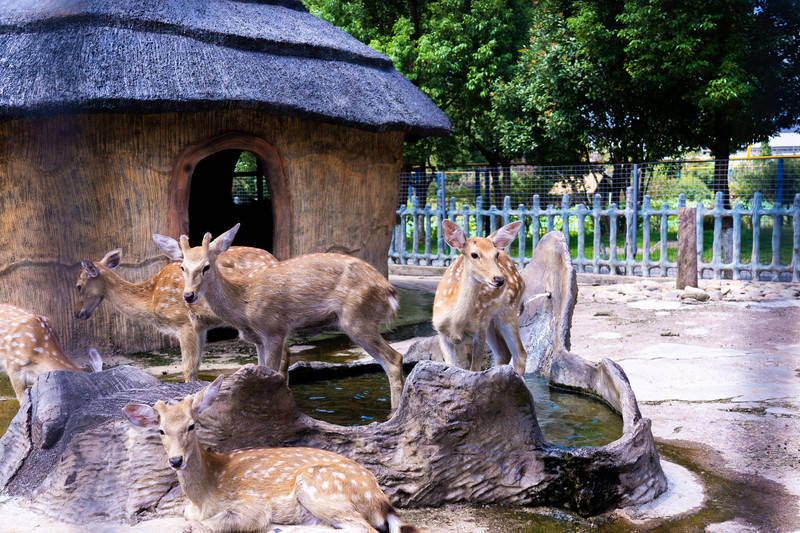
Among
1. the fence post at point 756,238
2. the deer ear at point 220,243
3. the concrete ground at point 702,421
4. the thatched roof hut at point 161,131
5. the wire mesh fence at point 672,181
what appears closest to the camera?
the concrete ground at point 702,421

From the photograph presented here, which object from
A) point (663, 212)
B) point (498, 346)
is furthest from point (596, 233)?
point (498, 346)

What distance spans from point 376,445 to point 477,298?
1.72 m

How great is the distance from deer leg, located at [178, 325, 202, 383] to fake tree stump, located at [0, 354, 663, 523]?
1.89 meters

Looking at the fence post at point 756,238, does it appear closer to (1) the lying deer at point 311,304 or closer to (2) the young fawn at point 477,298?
(2) the young fawn at point 477,298

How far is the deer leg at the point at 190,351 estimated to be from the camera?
585 cm

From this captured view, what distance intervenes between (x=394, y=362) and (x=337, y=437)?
148 centimetres

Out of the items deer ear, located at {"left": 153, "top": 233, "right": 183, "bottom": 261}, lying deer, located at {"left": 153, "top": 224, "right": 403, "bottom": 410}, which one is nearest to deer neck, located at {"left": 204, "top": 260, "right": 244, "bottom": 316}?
lying deer, located at {"left": 153, "top": 224, "right": 403, "bottom": 410}

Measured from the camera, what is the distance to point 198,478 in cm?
334

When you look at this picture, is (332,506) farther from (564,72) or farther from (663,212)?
(564,72)

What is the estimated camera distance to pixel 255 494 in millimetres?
3371

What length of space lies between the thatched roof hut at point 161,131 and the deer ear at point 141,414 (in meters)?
3.69

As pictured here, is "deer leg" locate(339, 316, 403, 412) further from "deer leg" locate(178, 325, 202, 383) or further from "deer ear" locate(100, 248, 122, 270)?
"deer ear" locate(100, 248, 122, 270)

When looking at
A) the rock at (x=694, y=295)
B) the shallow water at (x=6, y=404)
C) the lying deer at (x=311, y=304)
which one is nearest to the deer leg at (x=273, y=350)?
the lying deer at (x=311, y=304)

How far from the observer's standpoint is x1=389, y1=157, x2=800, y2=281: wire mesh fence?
12797 millimetres
